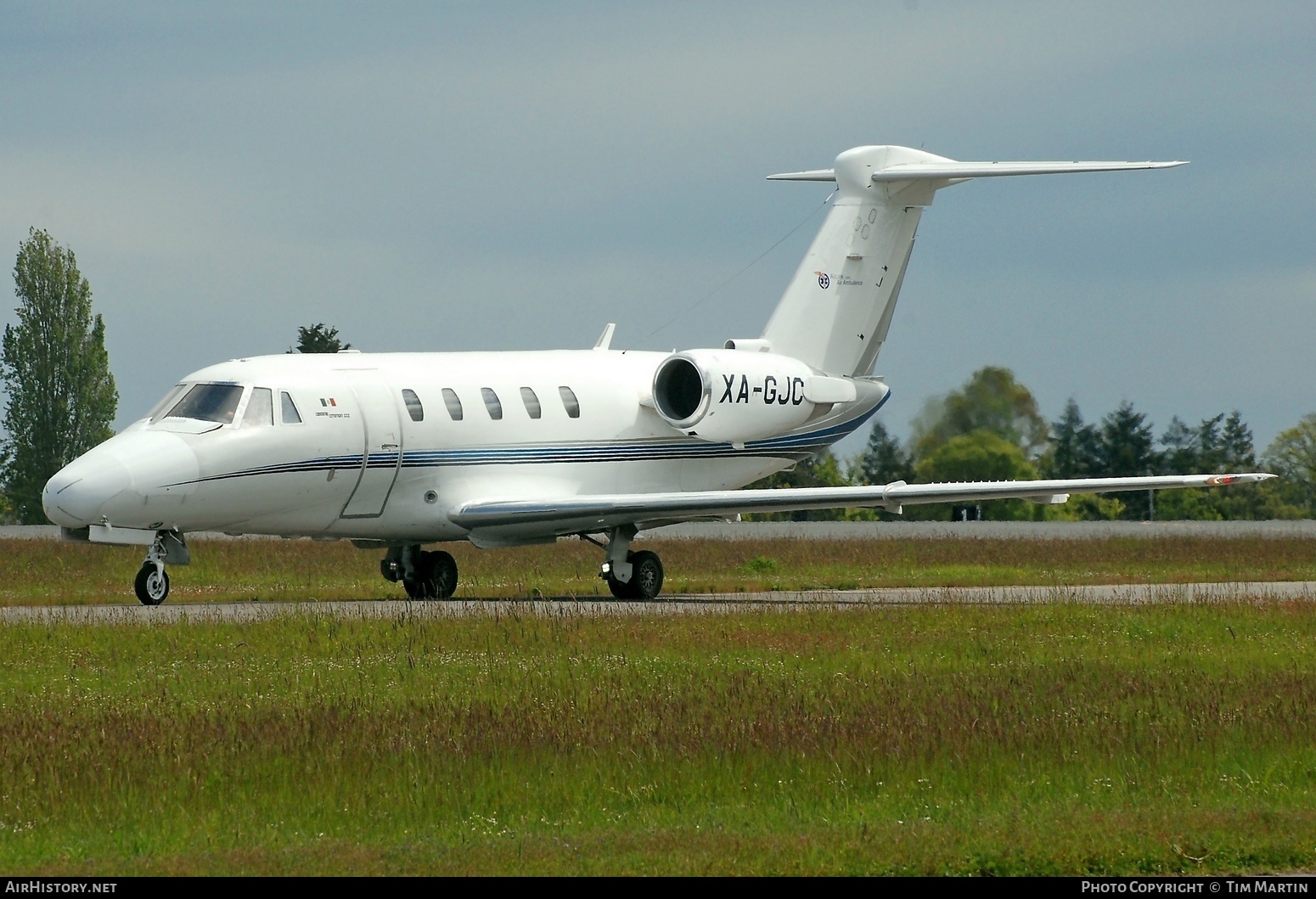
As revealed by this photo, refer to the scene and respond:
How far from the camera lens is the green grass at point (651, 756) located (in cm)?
870

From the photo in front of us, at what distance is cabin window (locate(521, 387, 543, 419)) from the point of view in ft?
81.8

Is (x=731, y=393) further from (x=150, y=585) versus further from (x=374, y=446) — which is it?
(x=150, y=585)

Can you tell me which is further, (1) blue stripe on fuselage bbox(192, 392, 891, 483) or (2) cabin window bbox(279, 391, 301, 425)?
(1) blue stripe on fuselage bbox(192, 392, 891, 483)

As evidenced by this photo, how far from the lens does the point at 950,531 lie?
50031 mm

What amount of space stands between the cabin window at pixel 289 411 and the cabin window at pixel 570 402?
175 inches

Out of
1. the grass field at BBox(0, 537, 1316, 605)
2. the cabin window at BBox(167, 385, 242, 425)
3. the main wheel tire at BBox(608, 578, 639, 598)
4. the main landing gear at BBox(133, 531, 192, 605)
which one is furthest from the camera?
the grass field at BBox(0, 537, 1316, 605)

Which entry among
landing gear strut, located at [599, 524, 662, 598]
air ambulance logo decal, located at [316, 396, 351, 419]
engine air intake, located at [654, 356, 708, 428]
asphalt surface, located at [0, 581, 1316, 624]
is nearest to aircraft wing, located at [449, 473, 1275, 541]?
landing gear strut, located at [599, 524, 662, 598]

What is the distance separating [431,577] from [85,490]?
6.15m

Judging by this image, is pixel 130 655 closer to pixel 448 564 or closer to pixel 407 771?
pixel 407 771

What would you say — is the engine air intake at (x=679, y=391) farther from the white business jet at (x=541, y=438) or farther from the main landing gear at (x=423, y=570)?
the main landing gear at (x=423, y=570)

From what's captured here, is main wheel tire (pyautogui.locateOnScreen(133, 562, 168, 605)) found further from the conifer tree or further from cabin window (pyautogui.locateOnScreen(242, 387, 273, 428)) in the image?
the conifer tree

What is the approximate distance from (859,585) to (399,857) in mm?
20065

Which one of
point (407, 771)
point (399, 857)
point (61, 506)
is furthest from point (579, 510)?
point (399, 857)

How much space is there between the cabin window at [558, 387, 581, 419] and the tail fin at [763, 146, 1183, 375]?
166 inches
